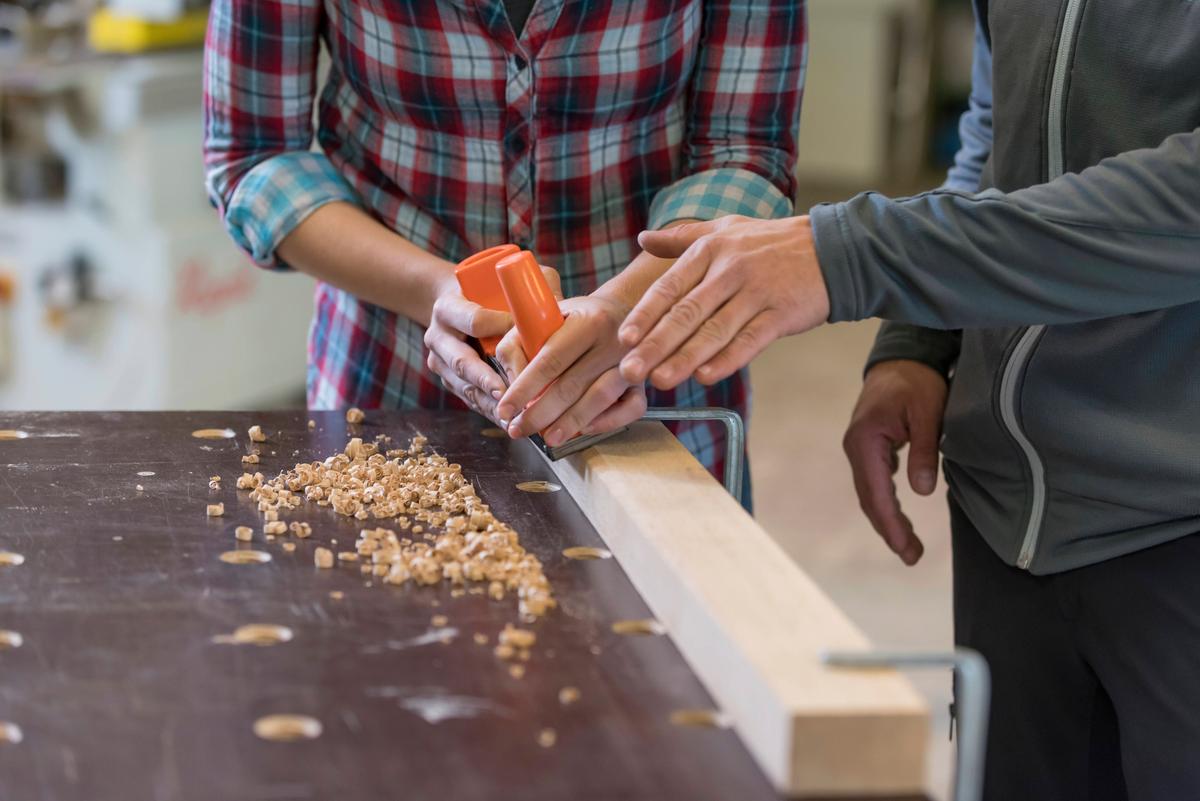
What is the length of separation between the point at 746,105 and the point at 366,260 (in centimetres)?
35

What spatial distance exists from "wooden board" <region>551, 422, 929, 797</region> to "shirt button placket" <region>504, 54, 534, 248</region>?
12.0 inches

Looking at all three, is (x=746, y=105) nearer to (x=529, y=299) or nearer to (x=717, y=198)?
(x=717, y=198)

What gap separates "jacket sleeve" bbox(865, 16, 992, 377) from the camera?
4.06 ft

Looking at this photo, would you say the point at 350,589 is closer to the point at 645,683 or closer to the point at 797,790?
the point at 645,683

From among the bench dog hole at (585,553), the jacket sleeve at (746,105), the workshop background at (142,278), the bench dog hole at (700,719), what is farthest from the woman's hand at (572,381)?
the workshop background at (142,278)

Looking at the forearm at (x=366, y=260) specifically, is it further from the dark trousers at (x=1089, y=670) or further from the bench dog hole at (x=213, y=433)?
the dark trousers at (x=1089, y=670)

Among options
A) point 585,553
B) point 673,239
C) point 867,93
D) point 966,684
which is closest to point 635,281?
point 673,239

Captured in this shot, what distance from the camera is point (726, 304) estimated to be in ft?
2.90

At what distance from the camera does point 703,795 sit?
633 mm

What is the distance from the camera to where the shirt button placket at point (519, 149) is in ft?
3.90

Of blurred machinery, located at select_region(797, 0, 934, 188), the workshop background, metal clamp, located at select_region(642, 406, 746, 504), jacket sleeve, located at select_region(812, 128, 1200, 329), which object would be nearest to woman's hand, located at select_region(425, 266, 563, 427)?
metal clamp, located at select_region(642, 406, 746, 504)

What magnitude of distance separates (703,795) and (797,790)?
4 cm

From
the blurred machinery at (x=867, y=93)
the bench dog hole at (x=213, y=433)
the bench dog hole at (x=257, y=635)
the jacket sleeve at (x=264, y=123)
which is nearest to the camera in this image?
the bench dog hole at (x=257, y=635)

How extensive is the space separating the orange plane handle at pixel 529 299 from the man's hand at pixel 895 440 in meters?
0.35
